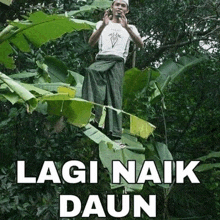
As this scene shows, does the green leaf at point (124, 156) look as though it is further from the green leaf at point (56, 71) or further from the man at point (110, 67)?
the green leaf at point (56, 71)

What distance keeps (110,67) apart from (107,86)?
0.59ft

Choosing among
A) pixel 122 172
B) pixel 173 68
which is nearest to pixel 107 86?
pixel 122 172

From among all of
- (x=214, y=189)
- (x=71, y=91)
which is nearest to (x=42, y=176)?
(x=71, y=91)

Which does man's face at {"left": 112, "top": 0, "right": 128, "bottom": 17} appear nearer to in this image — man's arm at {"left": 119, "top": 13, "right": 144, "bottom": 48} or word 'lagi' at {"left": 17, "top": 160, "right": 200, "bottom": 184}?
man's arm at {"left": 119, "top": 13, "right": 144, "bottom": 48}

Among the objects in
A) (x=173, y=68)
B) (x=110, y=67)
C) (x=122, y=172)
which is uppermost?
(x=173, y=68)

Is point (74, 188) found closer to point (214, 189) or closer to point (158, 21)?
point (214, 189)

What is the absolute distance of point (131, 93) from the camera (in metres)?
8.56

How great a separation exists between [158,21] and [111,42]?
432cm

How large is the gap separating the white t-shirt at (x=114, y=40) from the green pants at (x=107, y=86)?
0.06 metres

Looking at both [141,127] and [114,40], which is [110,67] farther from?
[141,127]

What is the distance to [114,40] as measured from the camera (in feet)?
21.1

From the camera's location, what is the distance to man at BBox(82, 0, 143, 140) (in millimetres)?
6363

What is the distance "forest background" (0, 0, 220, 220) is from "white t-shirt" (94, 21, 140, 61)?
17.7 inches

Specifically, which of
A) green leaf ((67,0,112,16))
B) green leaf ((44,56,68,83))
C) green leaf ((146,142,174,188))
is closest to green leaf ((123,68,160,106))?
green leaf ((146,142,174,188))
